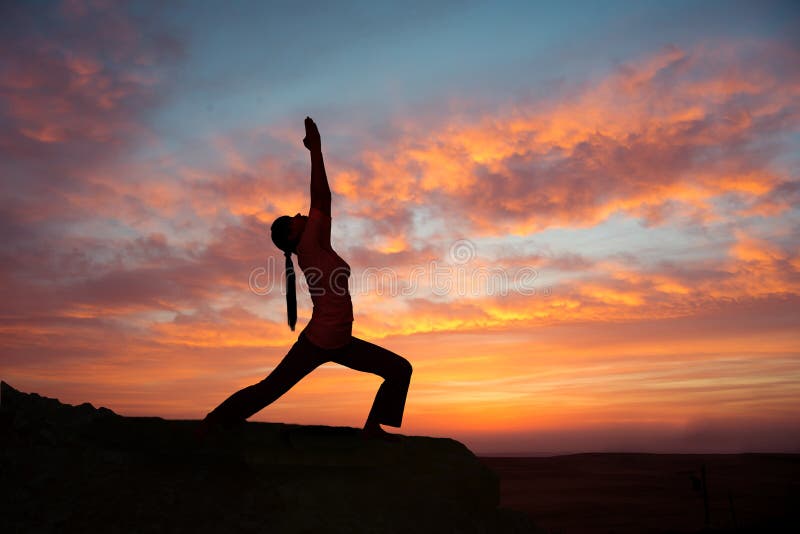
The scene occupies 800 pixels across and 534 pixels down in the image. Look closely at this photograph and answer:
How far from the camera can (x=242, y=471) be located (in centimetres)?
446

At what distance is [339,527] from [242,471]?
826 mm

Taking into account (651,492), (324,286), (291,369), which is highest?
(324,286)

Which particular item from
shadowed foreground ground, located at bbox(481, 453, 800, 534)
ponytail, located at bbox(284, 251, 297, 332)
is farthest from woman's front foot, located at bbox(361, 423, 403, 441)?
shadowed foreground ground, located at bbox(481, 453, 800, 534)

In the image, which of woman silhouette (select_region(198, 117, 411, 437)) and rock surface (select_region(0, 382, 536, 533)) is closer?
rock surface (select_region(0, 382, 536, 533))

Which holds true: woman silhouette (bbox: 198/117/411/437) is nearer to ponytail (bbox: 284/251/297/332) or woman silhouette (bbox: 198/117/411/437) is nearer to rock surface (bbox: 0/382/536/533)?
ponytail (bbox: 284/251/297/332)

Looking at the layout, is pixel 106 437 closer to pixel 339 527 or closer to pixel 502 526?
pixel 339 527

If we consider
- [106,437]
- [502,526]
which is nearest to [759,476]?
[502,526]

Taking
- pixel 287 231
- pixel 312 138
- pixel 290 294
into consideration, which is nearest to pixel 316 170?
pixel 312 138

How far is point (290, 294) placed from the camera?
16.9ft

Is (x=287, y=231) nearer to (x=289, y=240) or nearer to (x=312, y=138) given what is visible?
(x=289, y=240)

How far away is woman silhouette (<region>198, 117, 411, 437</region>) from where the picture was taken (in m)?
4.89

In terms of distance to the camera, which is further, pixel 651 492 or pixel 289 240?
pixel 651 492

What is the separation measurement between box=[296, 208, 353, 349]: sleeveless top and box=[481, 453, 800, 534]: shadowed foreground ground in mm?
9880

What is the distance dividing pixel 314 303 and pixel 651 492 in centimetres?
2977
